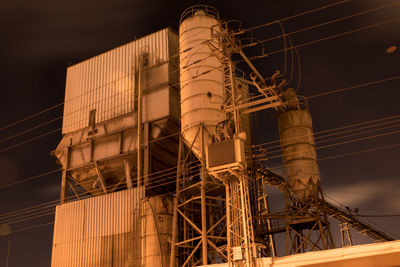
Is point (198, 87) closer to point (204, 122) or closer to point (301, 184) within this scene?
point (204, 122)

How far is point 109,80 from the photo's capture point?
3294 cm

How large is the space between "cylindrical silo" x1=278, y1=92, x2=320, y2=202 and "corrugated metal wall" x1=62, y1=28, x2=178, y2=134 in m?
9.86

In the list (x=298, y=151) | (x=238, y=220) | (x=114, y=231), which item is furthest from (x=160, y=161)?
(x=238, y=220)

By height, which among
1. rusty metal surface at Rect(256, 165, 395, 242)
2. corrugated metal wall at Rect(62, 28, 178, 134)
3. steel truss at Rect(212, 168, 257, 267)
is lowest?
steel truss at Rect(212, 168, 257, 267)

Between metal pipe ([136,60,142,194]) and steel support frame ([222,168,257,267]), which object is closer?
steel support frame ([222,168,257,267])

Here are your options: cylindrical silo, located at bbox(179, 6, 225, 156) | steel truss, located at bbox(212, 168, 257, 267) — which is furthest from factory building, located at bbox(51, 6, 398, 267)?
steel truss, located at bbox(212, 168, 257, 267)

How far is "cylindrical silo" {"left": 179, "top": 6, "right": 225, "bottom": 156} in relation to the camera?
2402 cm

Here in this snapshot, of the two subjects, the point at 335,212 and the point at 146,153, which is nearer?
the point at 146,153

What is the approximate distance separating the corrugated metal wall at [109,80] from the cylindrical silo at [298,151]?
9.86 m

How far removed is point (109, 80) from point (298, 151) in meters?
15.2

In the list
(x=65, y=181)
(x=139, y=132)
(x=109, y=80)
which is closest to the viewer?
(x=139, y=132)

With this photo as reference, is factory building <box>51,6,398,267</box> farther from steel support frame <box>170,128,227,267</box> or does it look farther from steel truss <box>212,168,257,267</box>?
steel truss <box>212,168,257,267</box>

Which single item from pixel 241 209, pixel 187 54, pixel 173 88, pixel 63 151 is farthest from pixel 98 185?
pixel 241 209

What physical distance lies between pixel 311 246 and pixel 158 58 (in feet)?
55.0
